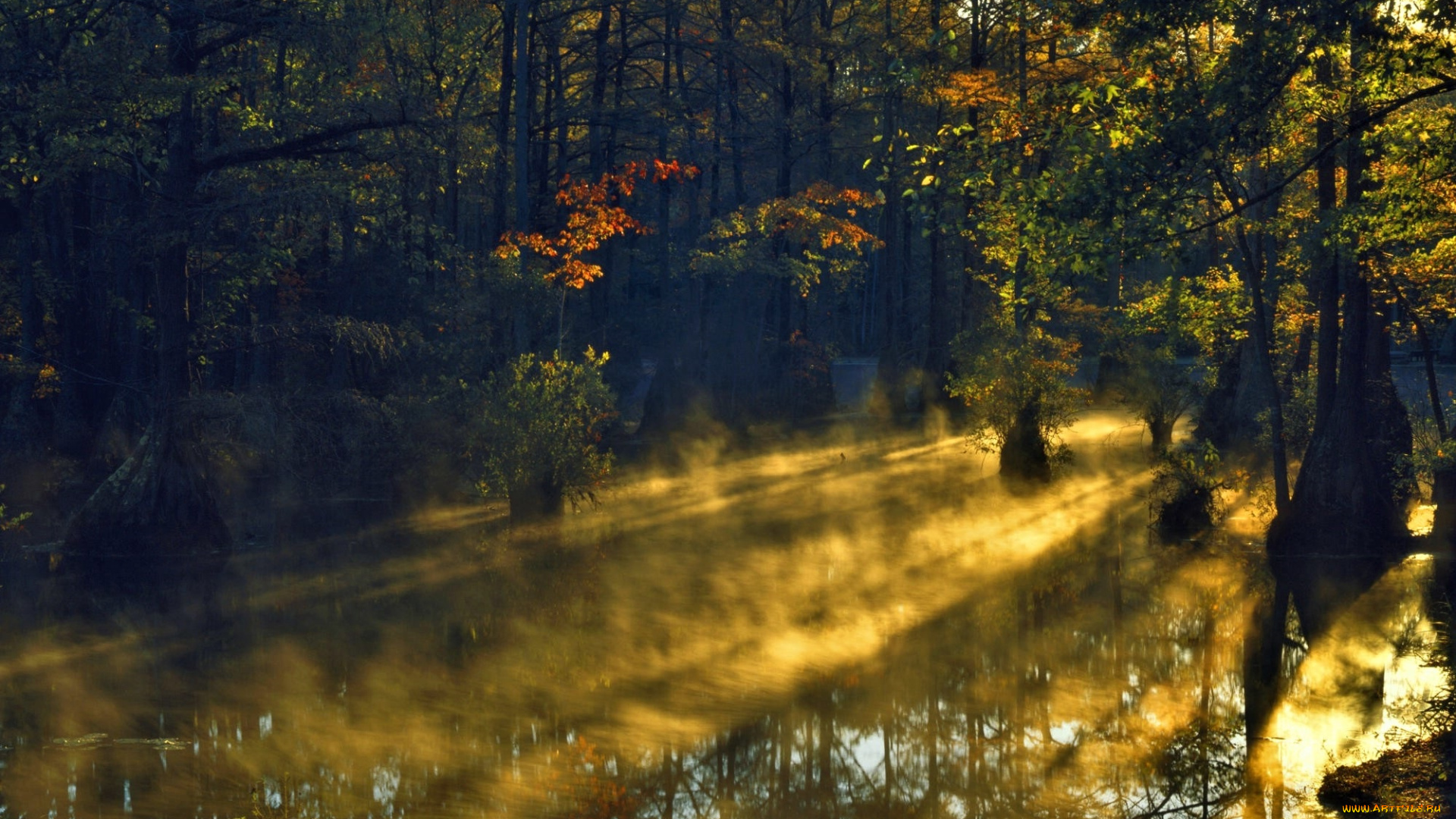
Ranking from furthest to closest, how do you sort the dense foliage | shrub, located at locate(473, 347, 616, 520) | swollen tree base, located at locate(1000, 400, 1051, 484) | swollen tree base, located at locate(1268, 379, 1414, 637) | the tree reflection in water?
swollen tree base, located at locate(1000, 400, 1051, 484) → shrub, located at locate(473, 347, 616, 520) → swollen tree base, located at locate(1268, 379, 1414, 637) → the dense foliage → the tree reflection in water

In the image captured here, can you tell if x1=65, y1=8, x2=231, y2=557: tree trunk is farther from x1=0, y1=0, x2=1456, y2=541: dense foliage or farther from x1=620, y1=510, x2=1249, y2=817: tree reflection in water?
x1=620, y1=510, x2=1249, y2=817: tree reflection in water

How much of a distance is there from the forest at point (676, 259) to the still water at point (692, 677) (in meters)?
0.49

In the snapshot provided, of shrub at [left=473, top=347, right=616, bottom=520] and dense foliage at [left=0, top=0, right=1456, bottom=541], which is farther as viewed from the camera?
shrub at [left=473, top=347, right=616, bottom=520]

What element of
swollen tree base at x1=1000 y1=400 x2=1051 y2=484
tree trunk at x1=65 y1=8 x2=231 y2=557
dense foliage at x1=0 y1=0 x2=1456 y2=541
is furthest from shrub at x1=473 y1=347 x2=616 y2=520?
swollen tree base at x1=1000 y1=400 x2=1051 y2=484

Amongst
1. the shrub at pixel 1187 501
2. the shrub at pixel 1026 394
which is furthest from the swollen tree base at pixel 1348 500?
the shrub at pixel 1026 394

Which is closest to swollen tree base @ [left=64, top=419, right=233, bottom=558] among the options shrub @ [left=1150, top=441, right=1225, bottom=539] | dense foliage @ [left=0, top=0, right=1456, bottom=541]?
dense foliage @ [left=0, top=0, right=1456, bottom=541]

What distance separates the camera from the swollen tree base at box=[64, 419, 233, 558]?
60.9 ft

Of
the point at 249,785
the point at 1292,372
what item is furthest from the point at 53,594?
the point at 1292,372

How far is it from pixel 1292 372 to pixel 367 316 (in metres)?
19.4

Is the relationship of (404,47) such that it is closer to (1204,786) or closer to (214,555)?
(214,555)

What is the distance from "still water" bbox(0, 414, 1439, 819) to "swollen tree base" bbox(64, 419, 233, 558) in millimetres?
1019

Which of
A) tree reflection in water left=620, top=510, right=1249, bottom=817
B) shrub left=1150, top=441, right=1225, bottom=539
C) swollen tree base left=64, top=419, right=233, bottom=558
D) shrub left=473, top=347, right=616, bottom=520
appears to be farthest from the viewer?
shrub left=473, top=347, right=616, bottom=520

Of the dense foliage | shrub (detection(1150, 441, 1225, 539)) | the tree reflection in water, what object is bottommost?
the tree reflection in water

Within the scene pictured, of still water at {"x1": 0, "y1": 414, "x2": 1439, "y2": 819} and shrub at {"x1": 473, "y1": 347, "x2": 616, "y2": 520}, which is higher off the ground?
shrub at {"x1": 473, "y1": 347, "x2": 616, "y2": 520}
